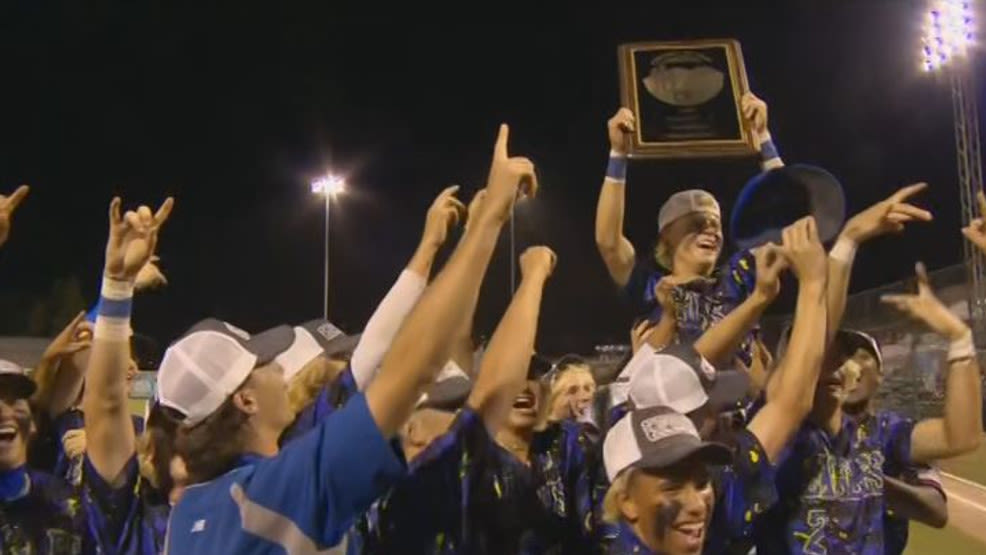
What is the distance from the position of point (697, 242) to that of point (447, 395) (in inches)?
58.1

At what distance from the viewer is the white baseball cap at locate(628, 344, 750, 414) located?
9.50 ft

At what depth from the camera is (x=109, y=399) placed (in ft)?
10.00

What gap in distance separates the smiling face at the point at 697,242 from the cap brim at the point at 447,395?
4.39ft

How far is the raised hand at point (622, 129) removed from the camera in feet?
14.0

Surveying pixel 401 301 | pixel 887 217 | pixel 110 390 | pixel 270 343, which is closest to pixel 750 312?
pixel 887 217

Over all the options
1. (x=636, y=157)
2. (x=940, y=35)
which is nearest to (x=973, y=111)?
(x=940, y=35)

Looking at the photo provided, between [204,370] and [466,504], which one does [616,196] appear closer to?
[466,504]

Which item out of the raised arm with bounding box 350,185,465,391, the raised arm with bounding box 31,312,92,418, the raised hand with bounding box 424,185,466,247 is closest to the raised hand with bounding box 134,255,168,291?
the raised arm with bounding box 31,312,92,418

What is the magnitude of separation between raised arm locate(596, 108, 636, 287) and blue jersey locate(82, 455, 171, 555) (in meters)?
2.04

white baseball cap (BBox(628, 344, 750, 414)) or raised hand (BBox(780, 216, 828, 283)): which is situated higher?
raised hand (BBox(780, 216, 828, 283))

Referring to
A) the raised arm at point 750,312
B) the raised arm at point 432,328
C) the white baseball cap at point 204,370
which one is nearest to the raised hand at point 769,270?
the raised arm at point 750,312

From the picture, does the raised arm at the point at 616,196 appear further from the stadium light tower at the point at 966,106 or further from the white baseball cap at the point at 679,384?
the stadium light tower at the point at 966,106

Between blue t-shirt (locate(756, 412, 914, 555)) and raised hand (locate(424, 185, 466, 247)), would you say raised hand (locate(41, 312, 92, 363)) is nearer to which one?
raised hand (locate(424, 185, 466, 247))

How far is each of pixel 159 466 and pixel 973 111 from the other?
18.4 m
